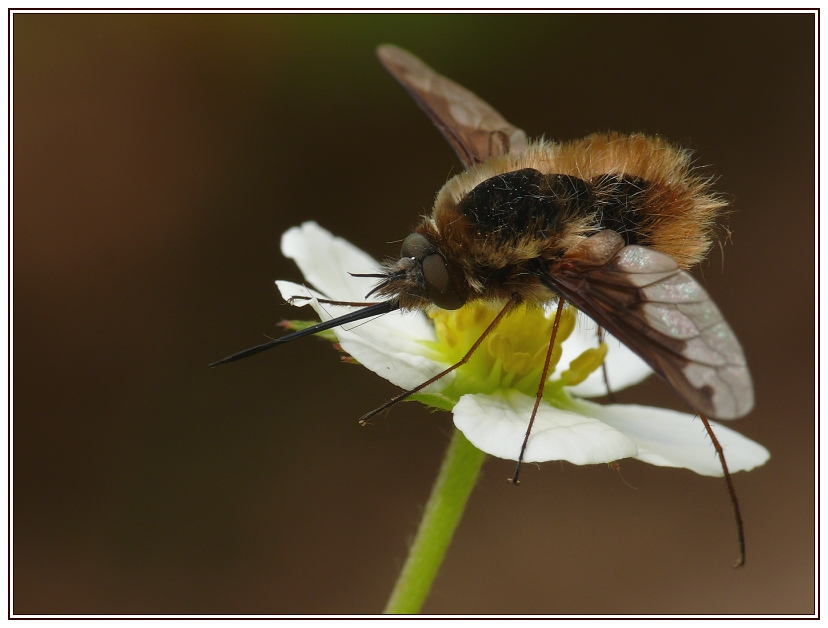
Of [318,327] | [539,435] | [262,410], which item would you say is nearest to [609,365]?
[539,435]

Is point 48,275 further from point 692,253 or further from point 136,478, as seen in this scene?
point 692,253

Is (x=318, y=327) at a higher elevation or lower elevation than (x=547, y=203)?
lower

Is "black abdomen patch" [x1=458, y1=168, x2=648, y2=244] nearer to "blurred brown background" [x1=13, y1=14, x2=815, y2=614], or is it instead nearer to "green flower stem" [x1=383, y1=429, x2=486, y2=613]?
"green flower stem" [x1=383, y1=429, x2=486, y2=613]

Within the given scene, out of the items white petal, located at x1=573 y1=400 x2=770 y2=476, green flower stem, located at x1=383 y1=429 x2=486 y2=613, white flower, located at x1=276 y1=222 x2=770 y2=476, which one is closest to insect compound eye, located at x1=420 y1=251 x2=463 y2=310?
white flower, located at x1=276 y1=222 x2=770 y2=476

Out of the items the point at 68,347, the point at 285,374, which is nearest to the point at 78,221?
the point at 68,347

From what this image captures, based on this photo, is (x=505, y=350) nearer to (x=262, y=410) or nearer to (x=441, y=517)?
(x=441, y=517)

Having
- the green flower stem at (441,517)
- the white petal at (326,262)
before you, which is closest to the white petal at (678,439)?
the green flower stem at (441,517)
